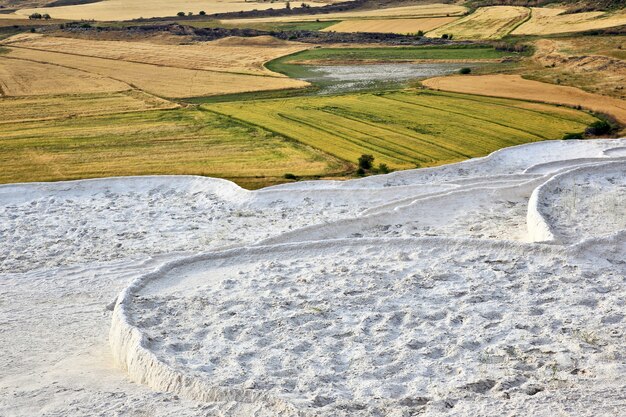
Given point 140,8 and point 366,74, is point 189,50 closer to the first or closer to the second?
point 366,74

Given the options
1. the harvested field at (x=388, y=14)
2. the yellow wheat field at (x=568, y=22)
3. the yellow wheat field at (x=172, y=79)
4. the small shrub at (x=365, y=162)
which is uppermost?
the harvested field at (x=388, y=14)

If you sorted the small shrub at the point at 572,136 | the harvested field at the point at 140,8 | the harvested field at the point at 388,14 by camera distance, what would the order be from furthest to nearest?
the harvested field at the point at 140,8 → the harvested field at the point at 388,14 → the small shrub at the point at 572,136

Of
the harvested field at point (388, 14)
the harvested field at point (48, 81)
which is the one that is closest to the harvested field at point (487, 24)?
the harvested field at point (388, 14)

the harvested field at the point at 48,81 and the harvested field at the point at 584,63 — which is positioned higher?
the harvested field at the point at 48,81

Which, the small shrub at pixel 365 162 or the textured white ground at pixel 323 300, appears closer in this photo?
the textured white ground at pixel 323 300

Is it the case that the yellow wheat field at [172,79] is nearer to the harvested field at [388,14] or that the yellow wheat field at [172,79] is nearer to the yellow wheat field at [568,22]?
the yellow wheat field at [568,22]

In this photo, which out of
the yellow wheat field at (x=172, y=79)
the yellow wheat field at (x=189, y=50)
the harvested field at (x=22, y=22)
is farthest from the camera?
the harvested field at (x=22, y=22)
